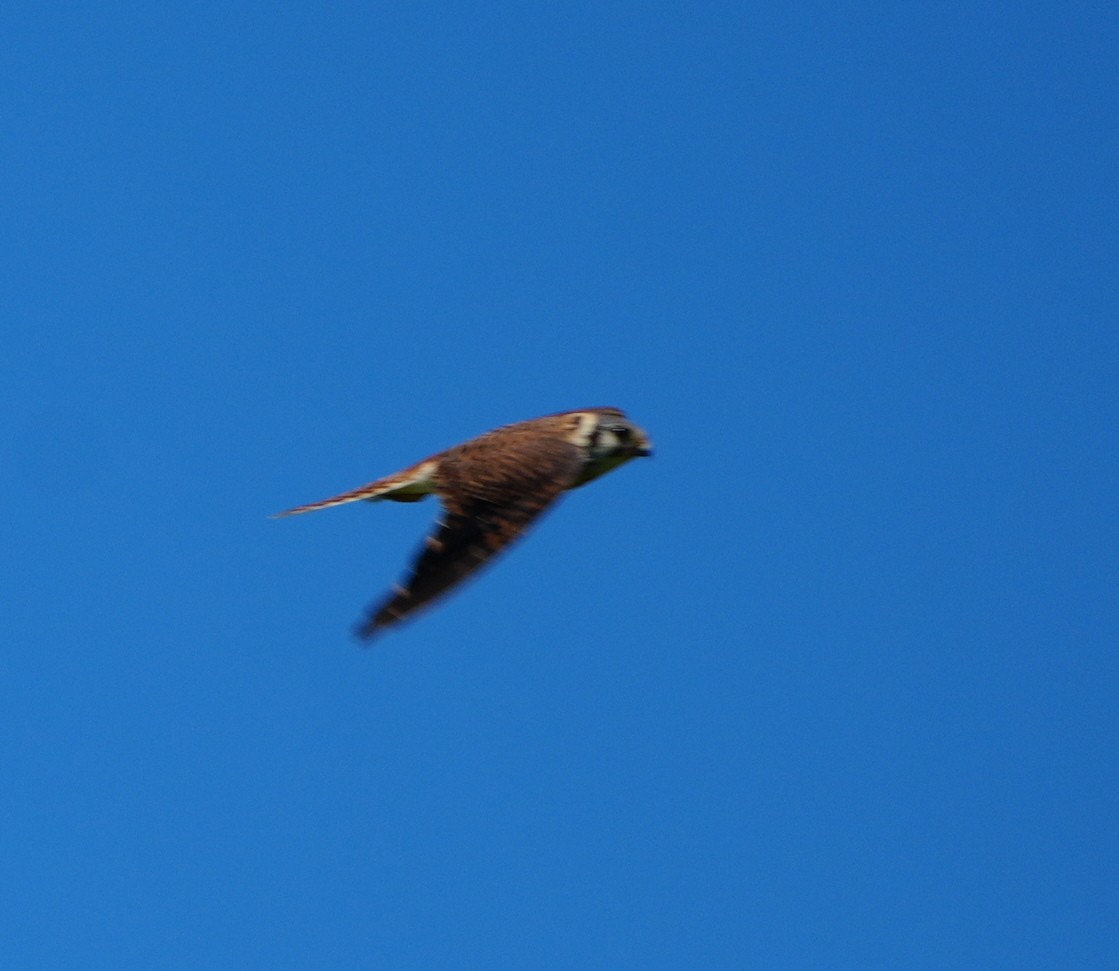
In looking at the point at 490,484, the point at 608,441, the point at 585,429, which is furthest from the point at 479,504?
the point at 608,441

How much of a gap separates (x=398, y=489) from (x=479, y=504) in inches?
95.2

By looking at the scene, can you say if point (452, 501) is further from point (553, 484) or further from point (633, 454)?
point (633, 454)

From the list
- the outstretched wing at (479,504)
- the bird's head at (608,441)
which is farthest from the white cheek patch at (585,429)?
the outstretched wing at (479,504)

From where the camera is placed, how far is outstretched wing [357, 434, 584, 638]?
43.6ft

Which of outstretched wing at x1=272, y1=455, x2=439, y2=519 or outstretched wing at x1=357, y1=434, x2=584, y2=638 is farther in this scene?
outstretched wing at x1=272, y1=455, x2=439, y2=519

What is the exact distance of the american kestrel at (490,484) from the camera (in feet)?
44.3

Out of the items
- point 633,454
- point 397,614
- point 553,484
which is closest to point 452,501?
point 553,484

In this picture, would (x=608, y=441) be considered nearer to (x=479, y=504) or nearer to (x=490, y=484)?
(x=490, y=484)

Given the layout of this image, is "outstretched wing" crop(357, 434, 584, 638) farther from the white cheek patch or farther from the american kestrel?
the white cheek patch

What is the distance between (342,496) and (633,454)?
281 cm

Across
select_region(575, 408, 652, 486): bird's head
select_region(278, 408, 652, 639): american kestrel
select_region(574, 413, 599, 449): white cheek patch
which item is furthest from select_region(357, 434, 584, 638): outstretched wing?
select_region(575, 408, 652, 486): bird's head

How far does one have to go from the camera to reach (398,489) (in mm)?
17344

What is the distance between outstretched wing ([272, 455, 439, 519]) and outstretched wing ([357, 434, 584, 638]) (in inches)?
7.6

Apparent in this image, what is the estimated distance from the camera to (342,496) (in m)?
17.6
